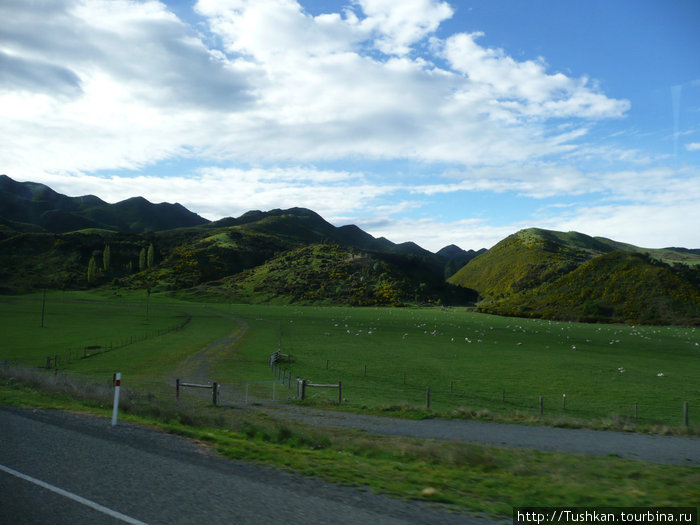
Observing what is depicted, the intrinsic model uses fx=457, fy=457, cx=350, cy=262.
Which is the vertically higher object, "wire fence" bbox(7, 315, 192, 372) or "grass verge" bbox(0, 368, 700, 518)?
"grass verge" bbox(0, 368, 700, 518)

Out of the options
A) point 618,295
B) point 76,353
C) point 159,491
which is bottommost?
point 76,353

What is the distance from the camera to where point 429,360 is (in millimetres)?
54094

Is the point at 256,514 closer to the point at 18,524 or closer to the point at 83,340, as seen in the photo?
the point at 18,524

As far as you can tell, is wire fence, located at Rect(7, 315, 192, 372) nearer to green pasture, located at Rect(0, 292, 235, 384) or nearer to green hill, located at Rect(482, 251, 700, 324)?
green pasture, located at Rect(0, 292, 235, 384)

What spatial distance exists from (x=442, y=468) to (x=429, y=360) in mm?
44104

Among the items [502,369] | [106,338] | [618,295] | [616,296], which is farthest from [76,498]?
[618,295]

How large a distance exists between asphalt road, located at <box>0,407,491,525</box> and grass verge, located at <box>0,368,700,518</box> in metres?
0.80

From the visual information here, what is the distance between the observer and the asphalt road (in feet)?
22.1

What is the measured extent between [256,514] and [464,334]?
3381 inches

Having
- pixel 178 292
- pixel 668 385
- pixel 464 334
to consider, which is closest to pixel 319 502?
pixel 668 385

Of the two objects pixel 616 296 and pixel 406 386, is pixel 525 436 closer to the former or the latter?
pixel 406 386

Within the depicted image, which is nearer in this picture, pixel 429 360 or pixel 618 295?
pixel 429 360

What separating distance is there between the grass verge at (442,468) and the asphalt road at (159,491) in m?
0.80

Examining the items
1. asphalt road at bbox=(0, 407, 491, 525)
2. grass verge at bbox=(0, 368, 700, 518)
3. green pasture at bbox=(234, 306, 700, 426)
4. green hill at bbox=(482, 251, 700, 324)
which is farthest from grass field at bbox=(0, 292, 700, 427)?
green hill at bbox=(482, 251, 700, 324)
